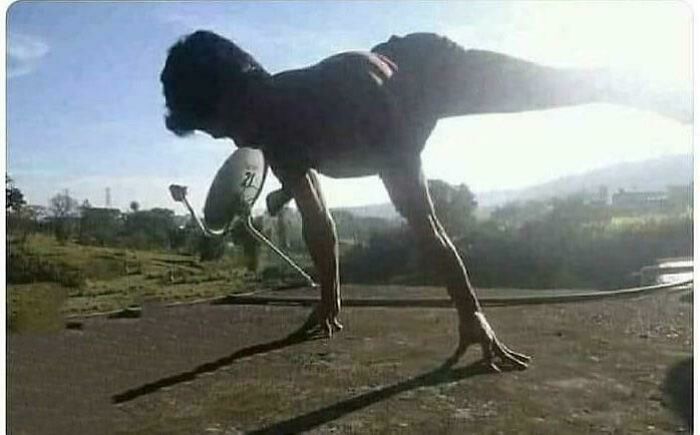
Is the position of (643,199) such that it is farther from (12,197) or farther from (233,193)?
Result: (12,197)

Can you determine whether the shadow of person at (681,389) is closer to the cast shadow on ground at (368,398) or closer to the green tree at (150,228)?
the cast shadow on ground at (368,398)

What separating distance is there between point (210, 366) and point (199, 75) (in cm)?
65

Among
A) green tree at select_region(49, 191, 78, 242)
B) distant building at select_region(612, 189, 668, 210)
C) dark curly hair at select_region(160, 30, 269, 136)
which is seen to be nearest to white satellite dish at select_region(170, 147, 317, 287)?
dark curly hair at select_region(160, 30, 269, 136)

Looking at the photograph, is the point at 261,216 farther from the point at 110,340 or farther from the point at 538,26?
the point at 538,26

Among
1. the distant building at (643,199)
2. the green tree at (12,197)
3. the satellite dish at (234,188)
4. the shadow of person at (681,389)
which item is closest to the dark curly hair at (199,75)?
the satellite dish at (234,188)

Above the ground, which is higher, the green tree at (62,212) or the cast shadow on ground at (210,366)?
the green tree at (62,212)

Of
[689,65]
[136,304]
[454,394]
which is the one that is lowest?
[454,394]

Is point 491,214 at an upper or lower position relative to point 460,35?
lower

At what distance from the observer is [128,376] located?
6.97ft

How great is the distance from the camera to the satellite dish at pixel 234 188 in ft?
7.13

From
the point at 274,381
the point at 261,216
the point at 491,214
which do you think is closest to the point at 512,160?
the point at 491,214

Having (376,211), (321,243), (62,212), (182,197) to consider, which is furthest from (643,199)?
(62,212)

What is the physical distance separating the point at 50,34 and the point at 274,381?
0.91 metres

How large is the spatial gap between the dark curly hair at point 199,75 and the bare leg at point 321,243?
252 millimetres
